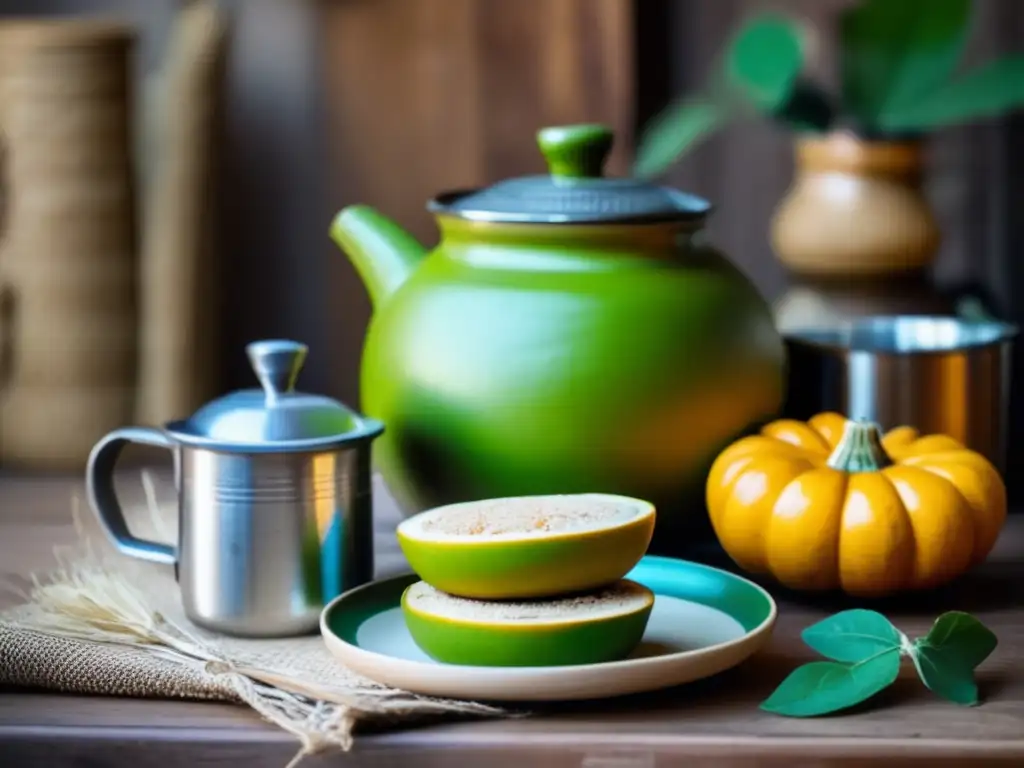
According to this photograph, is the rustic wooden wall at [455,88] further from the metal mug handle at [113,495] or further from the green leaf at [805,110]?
the metal mug handle at [113,495]

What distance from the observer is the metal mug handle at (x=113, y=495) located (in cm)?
82

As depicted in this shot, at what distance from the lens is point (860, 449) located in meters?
0.81

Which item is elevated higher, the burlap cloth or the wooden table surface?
the burlap cloth

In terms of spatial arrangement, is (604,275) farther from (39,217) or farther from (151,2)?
(151,2)

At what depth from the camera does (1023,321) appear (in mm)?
1533

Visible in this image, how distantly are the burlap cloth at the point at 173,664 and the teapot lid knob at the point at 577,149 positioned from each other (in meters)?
0.33

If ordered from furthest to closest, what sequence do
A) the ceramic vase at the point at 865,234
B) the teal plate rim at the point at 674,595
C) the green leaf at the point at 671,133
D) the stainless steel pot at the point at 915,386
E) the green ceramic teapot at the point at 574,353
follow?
the green leaf at the point at 671,133
the ceramic vase at the point at 865,234
the stainless steel pot at the point at 915,386
the green ceramic teapot at the point at 574,353
the teal plate rim at the point at 674,595

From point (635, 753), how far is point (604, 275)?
0.33 metres

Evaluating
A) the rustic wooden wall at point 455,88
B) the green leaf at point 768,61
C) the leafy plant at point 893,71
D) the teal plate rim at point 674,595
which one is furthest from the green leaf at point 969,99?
the teal plate rim at point 674,595

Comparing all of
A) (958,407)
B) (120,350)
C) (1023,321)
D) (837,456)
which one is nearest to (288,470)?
(837,456)

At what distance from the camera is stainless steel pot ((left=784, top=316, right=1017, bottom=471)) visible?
37.7 inches

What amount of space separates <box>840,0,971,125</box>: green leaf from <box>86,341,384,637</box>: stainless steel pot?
0.69 metres

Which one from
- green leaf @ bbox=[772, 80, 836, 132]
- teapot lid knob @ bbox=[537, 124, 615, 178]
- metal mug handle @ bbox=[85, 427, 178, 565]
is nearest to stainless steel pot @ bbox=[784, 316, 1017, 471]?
teapot lid knob @ bbox=[537, 124, 615, 178]

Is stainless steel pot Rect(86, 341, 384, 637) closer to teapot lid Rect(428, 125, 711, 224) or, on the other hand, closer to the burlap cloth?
the burlap cloth
